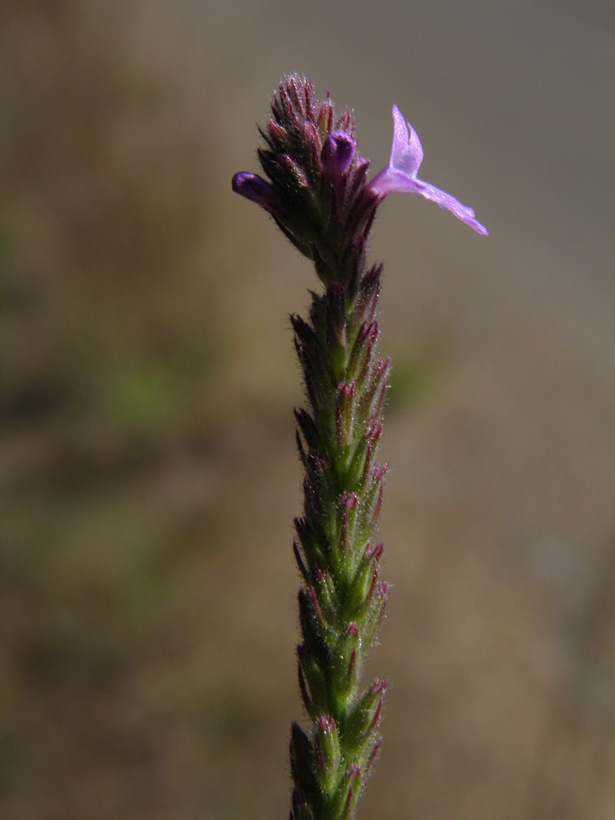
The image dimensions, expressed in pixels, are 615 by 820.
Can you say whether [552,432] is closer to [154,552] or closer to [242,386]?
[242,386]

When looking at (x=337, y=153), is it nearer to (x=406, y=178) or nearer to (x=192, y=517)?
(x=406, y=178)

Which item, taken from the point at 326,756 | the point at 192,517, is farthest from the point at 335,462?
the point at 192,517

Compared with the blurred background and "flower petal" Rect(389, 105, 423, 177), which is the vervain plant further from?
the blurred background

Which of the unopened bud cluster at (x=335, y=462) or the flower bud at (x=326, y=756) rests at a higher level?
the unopened bud cluster at (x=335, y=462)

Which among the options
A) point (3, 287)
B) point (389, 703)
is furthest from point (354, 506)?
point (3, 287)

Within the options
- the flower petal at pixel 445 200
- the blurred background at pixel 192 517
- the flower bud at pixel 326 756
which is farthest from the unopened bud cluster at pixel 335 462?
the blurred background at pixel 192 517

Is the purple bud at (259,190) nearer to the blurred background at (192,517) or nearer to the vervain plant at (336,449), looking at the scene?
the vervain plant at (336,449)

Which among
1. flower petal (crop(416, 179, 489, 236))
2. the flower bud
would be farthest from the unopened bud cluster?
flower petal (crop(416, 179, 489, 236))
